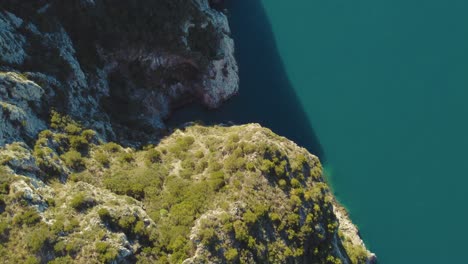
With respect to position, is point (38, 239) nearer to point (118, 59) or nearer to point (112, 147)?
point (112, 147)

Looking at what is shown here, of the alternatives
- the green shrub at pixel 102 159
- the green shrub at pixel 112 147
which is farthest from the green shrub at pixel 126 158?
the green shrub at pixel 102 159

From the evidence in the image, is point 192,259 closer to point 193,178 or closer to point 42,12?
point 193,178

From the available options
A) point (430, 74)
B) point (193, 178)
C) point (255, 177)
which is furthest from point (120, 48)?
point (430, 74)

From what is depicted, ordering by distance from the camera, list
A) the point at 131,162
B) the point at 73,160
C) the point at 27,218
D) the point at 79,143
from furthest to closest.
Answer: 1. the point at 131,162
2. the point at 79,143
3. the point at 73,160
4. the point at 27,218

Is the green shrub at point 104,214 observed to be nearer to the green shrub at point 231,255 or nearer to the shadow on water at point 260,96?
the green shrub at point 231,255

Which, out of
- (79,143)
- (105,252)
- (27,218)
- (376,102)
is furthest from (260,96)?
(27,218)
